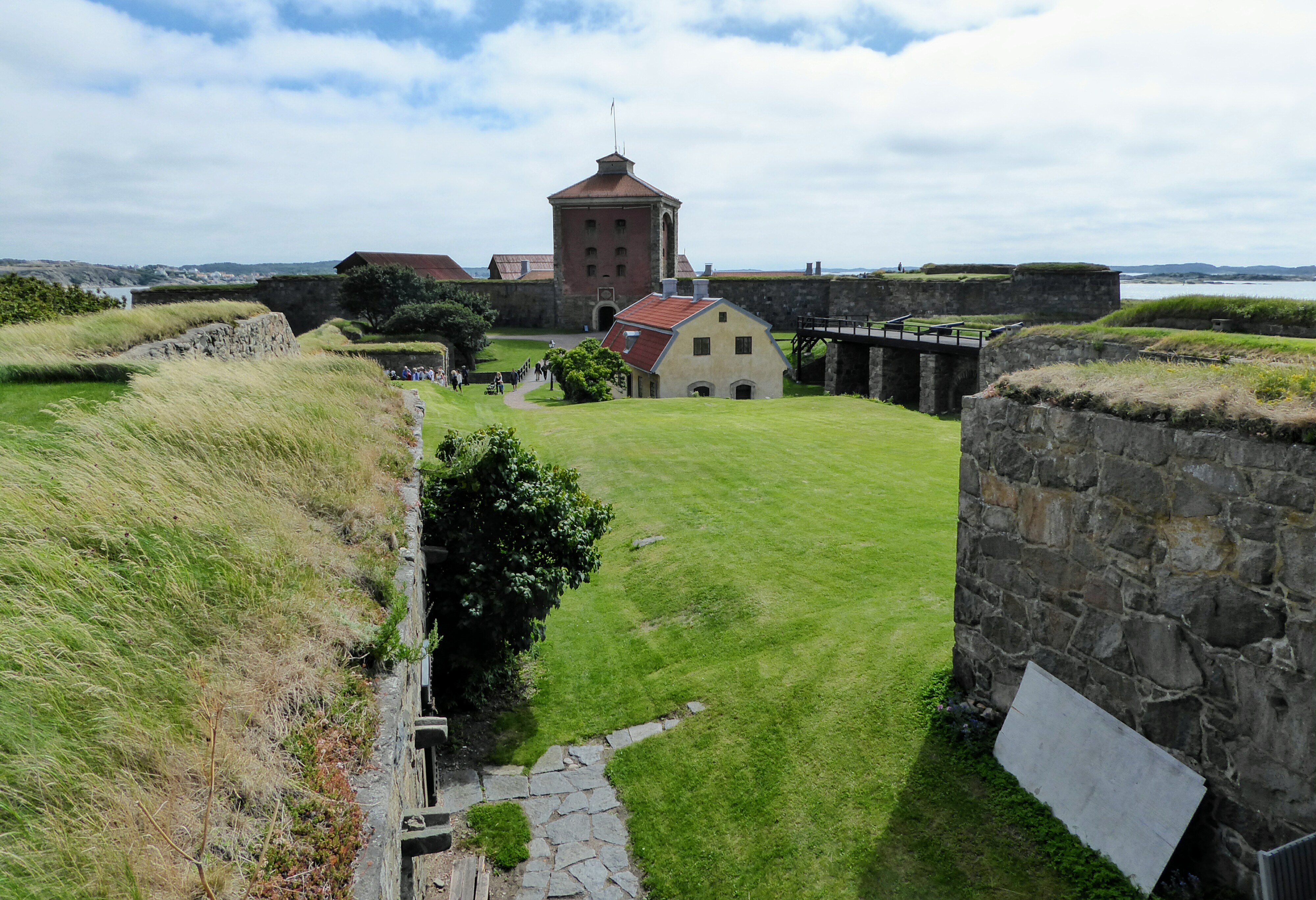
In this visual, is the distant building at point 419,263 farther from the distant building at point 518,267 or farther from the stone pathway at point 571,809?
the stone pathway at point 571,809

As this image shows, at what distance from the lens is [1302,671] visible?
12.6 ft

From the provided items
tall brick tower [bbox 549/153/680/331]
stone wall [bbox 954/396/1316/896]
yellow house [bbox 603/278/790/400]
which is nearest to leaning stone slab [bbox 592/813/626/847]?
stone wall [bbox 954/396/1316/896]

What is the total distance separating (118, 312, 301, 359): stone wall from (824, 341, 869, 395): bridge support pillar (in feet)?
66.8

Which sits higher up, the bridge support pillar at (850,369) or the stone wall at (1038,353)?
the stone wall at (1038,353)

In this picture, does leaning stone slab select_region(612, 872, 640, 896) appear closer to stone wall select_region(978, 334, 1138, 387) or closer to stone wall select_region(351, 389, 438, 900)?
stone wall select_region(351, 389, 438, 900)

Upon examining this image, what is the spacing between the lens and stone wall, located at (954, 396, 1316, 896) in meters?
3.92

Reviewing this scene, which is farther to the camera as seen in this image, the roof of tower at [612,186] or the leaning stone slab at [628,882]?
the roof of tower at [612,186]

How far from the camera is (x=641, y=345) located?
32.3m

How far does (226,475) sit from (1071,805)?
19.4 feet

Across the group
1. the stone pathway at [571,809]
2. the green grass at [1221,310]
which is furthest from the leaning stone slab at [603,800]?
the green grass at [1221,310]

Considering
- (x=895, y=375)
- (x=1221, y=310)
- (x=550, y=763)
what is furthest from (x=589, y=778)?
(x=895, y=375)

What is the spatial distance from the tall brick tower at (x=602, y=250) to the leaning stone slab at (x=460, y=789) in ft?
149

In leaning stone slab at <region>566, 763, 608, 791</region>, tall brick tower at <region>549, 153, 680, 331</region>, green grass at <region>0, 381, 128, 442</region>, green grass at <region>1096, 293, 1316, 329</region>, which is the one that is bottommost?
leaning stone slab at <region>566, 763, 608, 791</region>

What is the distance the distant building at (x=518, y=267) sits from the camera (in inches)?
2719
